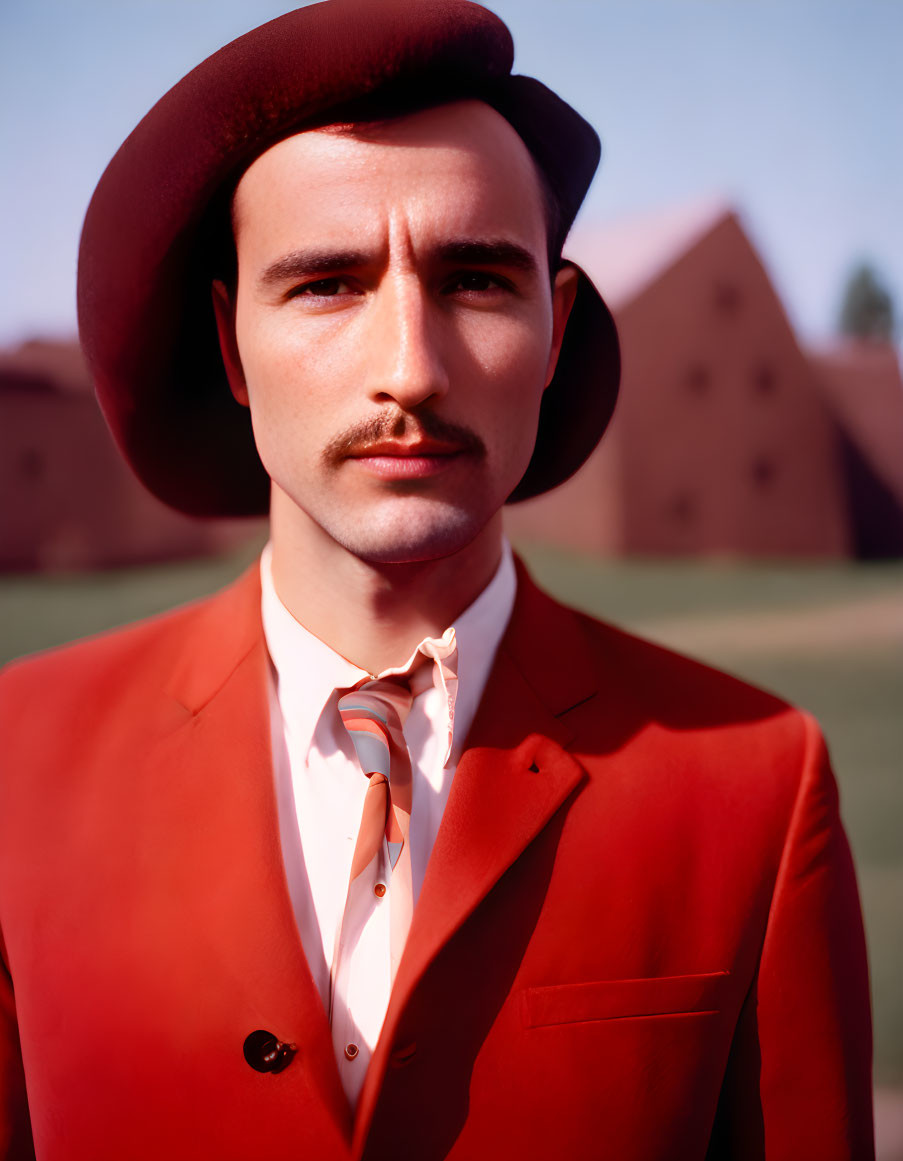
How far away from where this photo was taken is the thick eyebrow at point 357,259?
0.98 m

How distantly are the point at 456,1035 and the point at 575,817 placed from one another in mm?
257

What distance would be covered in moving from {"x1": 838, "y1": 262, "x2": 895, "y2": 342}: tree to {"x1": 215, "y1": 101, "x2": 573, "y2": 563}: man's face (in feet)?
3.81

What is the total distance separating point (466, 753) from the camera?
1087 mm

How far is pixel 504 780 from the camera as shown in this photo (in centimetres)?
108

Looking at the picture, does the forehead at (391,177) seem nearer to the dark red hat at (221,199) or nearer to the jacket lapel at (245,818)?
the dark red hat at (221,199)

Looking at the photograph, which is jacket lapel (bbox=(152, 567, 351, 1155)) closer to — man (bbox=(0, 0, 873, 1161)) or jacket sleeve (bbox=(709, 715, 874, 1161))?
man (bbox=(0, 0, 873, 1161))

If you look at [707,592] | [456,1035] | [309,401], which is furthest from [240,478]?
[707,592]

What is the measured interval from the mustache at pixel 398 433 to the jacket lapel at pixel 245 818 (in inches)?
12.1

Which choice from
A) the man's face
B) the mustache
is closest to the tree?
A: the man's face

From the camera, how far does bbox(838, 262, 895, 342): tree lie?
1954 millimetres

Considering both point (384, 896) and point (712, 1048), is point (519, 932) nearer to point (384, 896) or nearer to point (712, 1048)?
point (384, 896)

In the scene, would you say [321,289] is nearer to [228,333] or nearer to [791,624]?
[228,333]

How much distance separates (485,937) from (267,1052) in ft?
0.79

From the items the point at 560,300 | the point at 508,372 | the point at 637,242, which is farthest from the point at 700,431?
the point at 508,372
